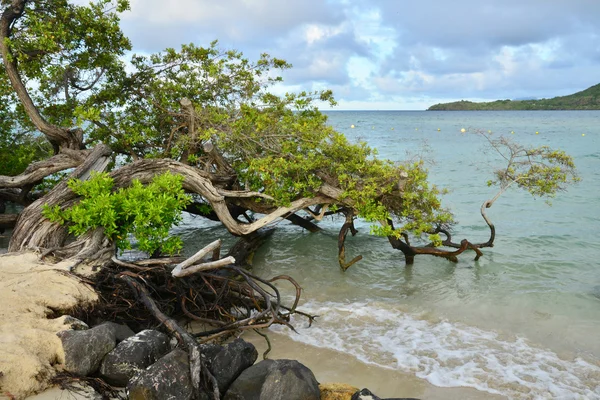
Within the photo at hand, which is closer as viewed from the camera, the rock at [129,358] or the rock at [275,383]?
the rock at [275,383]

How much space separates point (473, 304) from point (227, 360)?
540cm

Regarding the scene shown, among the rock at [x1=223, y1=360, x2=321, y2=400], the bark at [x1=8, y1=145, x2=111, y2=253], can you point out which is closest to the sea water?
the rock at [x1=223, y1=360, x2=321, y2=400]

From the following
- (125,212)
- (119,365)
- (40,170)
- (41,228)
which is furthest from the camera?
(40,170)

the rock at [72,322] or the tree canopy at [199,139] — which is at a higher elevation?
the tree canopy at [199,139]

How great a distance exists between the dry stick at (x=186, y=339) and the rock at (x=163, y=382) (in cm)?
8

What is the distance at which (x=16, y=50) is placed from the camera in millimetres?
9508

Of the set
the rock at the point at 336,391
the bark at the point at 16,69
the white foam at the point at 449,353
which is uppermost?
the bark at the point at 16,69

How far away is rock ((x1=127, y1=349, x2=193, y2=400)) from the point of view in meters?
4.86

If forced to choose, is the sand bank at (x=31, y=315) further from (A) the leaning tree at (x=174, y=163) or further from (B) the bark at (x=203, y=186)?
(B) the bark at (x=203, y=186)

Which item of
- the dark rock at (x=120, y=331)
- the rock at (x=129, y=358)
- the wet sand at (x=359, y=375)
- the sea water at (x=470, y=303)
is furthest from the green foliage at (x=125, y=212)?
the sea water at (x=470, y=303)

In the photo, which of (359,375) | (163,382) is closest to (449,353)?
(359,375)

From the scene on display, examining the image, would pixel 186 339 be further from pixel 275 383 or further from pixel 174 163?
pixel 174 163

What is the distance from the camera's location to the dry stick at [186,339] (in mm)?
5125

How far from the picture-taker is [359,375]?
21.1 ft
